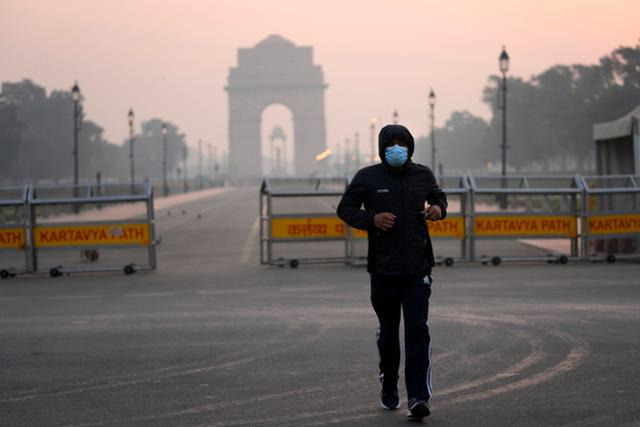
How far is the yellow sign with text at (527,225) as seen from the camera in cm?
1986

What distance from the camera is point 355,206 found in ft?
23.5

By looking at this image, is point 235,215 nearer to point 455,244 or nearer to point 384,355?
point 455,244

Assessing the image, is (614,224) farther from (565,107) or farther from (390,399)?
(565,107)

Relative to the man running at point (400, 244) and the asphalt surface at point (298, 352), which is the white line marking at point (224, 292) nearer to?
the asphalt surface at point (298, 352)

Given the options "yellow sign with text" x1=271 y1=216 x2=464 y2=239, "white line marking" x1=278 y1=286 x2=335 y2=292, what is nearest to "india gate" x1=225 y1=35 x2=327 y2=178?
"yellow sign with text" x1=271 y1=216 x2=464 y2=239

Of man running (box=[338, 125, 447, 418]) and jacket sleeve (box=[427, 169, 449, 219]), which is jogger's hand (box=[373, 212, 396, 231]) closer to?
man running (box=[338, 125, 447, 418])

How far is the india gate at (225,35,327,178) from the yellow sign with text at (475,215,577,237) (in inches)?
5407

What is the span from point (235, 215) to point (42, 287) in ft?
98.4

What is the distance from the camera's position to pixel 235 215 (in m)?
46.9

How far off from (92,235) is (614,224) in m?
9.22

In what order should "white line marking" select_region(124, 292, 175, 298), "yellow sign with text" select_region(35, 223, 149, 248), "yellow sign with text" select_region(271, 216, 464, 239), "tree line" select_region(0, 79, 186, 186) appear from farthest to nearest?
"tree line" select_region(0, 79, 186, 186) → "yellow sign with text" select_region(271, 216, 464, 239) → "yellow sign with text" select_region(35, 223, 149, 248) → "white line marking" select_region(124, 292, 175, 298)

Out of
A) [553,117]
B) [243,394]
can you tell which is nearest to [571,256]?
[243,394]

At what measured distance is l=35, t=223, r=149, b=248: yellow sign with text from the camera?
19141 millimetres

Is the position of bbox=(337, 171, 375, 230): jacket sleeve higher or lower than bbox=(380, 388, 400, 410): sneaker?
higher
